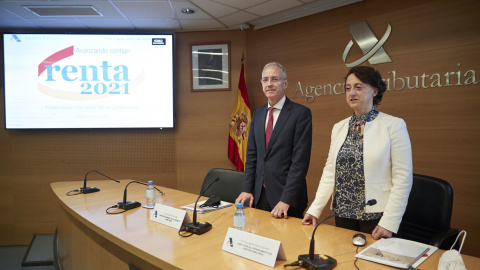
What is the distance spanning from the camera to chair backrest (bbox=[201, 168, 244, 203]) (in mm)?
2580

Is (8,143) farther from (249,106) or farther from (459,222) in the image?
(459,222)

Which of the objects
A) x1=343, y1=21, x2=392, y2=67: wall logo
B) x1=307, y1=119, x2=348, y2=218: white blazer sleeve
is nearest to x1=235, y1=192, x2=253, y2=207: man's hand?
x1=307, y1=119, x2=348, y2=218: white blazer sleeve

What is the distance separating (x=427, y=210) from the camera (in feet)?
6.47

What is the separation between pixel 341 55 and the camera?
3.66 metres

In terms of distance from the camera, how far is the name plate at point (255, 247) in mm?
1251

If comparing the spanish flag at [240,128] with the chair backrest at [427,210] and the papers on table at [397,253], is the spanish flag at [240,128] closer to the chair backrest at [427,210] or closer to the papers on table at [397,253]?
the chair backrest at [427,210]

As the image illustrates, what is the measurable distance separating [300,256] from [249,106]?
11.1 feet

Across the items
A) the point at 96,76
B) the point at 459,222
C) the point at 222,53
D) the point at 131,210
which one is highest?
the point at 222,53

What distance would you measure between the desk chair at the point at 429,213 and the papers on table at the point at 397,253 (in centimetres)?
48

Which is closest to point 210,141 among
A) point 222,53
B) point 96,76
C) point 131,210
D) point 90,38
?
point 222,53

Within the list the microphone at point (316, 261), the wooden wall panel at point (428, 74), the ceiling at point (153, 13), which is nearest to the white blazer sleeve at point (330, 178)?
the microphone at point (316, 261)

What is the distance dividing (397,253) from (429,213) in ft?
2.62

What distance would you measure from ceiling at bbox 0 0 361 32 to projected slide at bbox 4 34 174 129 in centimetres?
18

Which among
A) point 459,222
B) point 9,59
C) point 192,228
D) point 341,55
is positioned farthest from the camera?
point 9,59
